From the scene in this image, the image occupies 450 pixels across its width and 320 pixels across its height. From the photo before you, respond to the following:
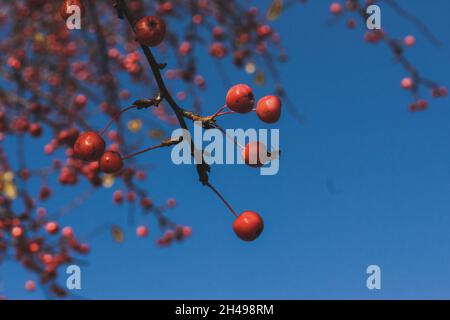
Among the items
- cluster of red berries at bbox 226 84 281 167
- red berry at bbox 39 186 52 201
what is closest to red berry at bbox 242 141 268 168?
cluster of red berries at bbox 226 84 281 167

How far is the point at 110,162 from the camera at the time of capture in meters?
1.78

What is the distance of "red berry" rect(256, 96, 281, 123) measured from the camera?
1739 millimetres

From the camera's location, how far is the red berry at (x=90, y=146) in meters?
1.79

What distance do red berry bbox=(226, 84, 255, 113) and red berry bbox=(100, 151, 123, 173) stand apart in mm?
463

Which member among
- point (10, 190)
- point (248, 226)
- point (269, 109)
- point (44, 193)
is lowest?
point (248, 226)

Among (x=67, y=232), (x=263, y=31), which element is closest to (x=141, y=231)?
(x=67, y=232)

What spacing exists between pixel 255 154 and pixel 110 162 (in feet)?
1.78

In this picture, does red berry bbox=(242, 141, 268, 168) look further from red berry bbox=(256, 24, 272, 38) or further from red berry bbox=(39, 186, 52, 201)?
red berry bbox=(39, 186, 52, 201)

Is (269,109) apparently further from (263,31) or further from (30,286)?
(30,286)

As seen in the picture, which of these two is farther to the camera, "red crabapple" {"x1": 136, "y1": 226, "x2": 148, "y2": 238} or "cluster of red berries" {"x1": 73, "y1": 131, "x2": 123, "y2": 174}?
"red crabapple" {"x1": 136, "y1": 226, "x2": 148, "y2": 238}

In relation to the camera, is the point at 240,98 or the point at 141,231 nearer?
the point at 240,98
